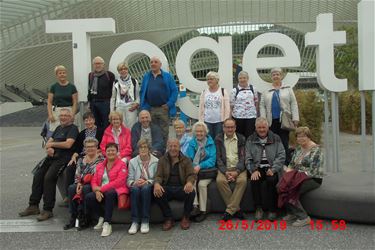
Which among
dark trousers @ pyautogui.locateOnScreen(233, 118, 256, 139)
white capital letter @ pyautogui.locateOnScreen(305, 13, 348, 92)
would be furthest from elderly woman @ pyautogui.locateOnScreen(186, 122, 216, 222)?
white capital letter @ pyautogui.locateOnScreen(305, 13, 348, 92)

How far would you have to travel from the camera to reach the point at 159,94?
6852 millimetres

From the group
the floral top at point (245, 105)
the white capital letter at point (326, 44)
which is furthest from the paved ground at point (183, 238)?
the white capital letter at point (326, 44)

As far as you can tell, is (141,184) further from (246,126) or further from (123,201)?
(246,126)

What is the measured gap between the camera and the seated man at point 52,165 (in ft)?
19.8

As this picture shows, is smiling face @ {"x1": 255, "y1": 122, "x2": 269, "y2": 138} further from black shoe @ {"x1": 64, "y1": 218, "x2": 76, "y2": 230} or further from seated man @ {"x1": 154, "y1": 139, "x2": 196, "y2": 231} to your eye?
black shoe @ {"x1": 64, "y1": 218, "x2": 76, "y2": 230}

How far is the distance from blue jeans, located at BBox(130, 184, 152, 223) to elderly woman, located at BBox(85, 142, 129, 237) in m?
0.18

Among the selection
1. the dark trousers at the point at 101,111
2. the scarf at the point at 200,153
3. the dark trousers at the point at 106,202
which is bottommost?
the dark trousers at the point at 106,202

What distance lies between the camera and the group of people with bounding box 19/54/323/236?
213 inches

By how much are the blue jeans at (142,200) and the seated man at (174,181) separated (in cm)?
11

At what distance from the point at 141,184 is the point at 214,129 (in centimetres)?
188

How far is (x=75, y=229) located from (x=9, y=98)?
4196 cm

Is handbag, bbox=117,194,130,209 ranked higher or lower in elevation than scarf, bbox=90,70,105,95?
lower

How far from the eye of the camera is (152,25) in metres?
40.1

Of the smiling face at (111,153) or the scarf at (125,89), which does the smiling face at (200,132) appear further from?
the scarf at (125,89)
